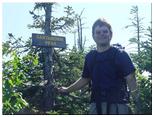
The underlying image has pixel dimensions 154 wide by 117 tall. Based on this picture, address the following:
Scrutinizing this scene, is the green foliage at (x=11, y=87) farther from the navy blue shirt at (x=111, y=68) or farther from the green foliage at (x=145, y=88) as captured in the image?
the green foliage at (x=145, y=88)

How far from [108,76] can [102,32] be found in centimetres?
36

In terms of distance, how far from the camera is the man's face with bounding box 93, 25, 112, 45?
11.0 feet

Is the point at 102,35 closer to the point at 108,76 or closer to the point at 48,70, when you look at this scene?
the point at 108,76

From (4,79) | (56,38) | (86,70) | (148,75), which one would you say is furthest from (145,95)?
(86,70)

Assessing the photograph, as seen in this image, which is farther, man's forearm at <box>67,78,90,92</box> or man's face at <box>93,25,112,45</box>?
man's forearm at <box>67,78,90,92</box>

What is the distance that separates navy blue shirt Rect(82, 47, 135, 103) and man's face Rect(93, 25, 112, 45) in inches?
3.1

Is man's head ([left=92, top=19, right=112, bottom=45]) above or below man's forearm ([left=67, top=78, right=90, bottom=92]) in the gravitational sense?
above

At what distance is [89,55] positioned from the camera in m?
3.43

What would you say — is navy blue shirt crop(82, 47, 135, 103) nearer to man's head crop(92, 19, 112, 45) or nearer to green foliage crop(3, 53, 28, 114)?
man's head crop(92, 19, 112, 45)

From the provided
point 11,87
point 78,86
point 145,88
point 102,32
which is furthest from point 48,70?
point 102,32

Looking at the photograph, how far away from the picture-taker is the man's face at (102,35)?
3.35 metres

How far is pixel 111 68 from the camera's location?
332cm

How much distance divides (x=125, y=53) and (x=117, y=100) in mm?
379

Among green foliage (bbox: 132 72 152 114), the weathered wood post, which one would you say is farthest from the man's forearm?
the weathered wood post
